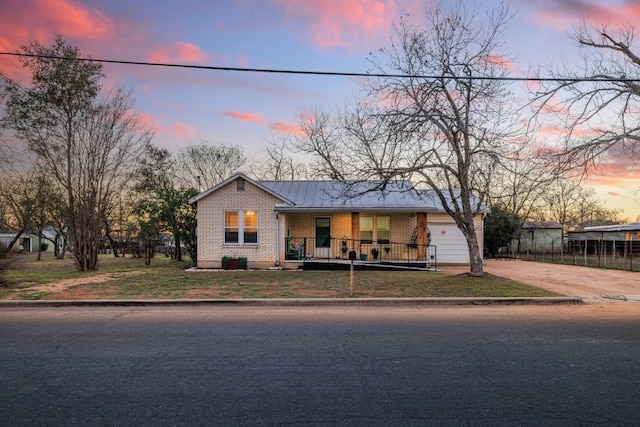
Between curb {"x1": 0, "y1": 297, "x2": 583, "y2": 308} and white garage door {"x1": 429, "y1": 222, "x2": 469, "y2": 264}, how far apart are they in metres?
13.5

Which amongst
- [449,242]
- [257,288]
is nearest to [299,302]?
[257,288]

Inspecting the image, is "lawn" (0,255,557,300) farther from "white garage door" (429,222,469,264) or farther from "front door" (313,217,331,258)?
"white garage door" (429,222,469,264)

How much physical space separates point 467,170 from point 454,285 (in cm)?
405

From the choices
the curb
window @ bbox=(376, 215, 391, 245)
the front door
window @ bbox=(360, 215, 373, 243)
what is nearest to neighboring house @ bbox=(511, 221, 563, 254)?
window @ bbox=(376, 215, 391, 245)

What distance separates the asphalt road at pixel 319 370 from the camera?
4.10m

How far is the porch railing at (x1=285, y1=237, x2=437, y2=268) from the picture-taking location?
70.8 feet

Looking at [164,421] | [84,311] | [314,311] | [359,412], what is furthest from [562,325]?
[84,311]

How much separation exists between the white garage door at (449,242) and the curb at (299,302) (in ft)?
44.3

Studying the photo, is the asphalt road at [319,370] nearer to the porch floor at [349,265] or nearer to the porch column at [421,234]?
the porch floor at [349,265]

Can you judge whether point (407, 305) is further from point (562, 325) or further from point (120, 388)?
point (120, 388)

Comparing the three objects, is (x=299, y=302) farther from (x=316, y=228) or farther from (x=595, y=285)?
(x=316, y=228)

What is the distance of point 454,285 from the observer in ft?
43.7

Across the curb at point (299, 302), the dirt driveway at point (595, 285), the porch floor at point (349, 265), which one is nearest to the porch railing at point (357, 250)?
the porch floor at point (349, 265)

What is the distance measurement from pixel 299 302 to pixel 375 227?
13098mm
